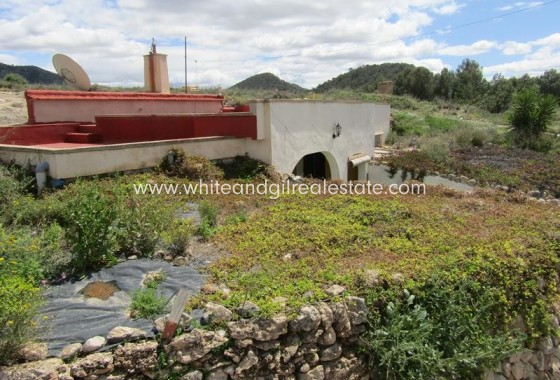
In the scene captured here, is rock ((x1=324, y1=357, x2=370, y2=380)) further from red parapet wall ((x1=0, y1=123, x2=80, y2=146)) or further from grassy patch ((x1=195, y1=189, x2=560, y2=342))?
red parapet wall ((x1=0, y1=123, x2=80, y2=146))

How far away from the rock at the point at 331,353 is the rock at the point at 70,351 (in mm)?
2387

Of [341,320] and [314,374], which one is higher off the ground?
[341,320]

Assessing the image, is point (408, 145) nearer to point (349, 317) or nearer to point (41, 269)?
point (349, 317)

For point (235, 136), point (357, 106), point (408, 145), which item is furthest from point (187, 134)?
point (408, 145)

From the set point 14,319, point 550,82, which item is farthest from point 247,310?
point 550,82

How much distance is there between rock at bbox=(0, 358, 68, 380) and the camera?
10.8 ft

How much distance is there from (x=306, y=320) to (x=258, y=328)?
522mm

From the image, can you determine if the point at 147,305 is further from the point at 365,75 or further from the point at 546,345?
the point at 365,75

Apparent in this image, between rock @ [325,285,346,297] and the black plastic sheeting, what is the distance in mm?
1476

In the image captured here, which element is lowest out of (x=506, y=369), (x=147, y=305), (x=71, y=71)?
(x=506, y=369)

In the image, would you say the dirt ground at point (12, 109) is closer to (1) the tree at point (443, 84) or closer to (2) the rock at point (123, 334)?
(2) the rock at point (123, 334)

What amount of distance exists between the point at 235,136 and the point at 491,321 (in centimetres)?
758

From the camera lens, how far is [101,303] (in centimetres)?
438

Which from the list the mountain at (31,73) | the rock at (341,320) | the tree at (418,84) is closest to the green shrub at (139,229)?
the rock at (341,320)
